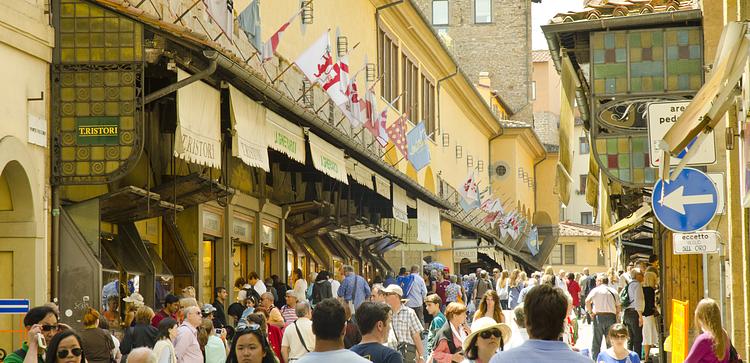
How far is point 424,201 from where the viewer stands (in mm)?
37375

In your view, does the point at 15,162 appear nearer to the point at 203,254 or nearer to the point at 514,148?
the point at 203,254

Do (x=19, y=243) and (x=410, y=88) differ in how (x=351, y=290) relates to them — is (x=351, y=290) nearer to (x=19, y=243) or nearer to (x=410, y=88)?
(x=19, y=243)

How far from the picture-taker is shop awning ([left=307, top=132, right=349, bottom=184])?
22422 mm

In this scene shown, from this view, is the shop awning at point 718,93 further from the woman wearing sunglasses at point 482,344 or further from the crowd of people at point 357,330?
the woman wearing sunglasses at point 482,344

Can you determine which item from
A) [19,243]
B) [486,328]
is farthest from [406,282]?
[486,328]

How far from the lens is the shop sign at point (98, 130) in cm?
1559

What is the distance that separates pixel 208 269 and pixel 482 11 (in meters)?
52.3

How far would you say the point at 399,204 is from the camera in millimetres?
32750

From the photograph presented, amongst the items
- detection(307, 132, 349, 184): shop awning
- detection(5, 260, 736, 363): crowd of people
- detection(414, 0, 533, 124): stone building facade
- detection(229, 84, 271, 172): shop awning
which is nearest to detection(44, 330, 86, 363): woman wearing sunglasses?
detection(5, 260, 736, 363): crowd of people

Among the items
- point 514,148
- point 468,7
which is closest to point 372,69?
point 514,148

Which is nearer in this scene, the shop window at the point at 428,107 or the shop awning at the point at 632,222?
the shop awning at the point at 632,222

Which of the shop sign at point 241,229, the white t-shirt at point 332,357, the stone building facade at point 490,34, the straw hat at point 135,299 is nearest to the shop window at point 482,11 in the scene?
the stone building facade at point 490,34

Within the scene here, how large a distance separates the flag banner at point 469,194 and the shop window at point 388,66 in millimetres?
4791

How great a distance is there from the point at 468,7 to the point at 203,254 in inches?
2059
